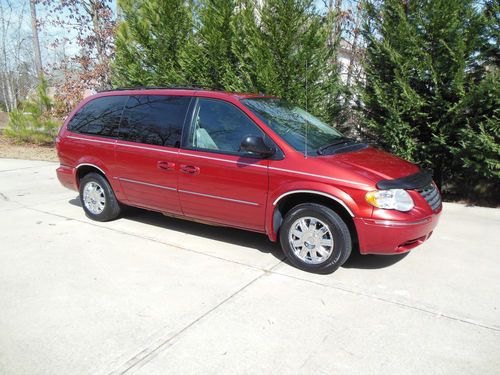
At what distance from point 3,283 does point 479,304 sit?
4.23 meters

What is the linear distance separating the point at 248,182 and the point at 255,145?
439 mm

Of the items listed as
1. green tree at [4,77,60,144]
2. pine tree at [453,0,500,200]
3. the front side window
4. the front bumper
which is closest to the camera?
the front bumper

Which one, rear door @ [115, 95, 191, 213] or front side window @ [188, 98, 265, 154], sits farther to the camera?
rear door @ [115, 95, 191, 213]

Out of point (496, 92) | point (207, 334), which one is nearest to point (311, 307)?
point (207, 334)

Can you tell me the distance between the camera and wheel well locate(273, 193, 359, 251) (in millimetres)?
3982

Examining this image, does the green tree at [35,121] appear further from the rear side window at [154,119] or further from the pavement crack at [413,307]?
the pavement crack at [413,307]

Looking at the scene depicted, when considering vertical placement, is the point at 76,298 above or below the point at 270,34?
below

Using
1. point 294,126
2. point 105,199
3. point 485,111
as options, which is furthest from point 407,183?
point 105,199

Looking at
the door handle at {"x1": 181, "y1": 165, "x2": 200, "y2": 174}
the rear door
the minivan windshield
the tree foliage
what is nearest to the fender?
the minivan windshield

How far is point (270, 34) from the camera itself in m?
7.36

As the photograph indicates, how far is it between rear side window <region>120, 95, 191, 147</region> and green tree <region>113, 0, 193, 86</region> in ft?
12.1

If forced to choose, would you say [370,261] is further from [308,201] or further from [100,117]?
[100,117]

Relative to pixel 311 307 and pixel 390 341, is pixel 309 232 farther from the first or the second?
pixel 390 341

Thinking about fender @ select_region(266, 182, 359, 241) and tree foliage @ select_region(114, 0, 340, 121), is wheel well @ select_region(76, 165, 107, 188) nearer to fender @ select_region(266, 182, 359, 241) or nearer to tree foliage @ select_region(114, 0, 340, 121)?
fender @ select_region(266, 182, 359, 241)
